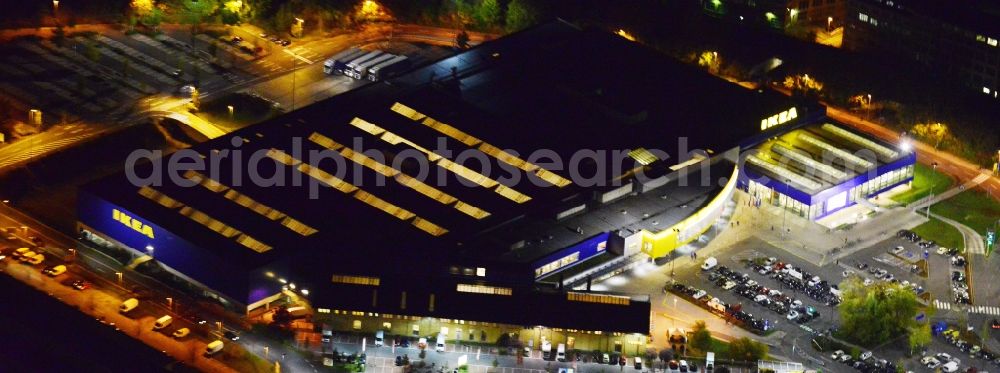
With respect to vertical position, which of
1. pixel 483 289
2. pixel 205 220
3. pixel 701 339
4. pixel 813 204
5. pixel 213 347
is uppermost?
pixel 205 220

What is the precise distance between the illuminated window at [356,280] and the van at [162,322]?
1283 centimetres

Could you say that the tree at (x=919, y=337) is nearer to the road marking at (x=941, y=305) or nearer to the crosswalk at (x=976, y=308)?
the road marking at (x=941, y=305)

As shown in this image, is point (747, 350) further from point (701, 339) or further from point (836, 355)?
point (836, 355)

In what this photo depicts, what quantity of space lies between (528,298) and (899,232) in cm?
3708

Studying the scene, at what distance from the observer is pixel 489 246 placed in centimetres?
18212

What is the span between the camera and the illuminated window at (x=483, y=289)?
177m

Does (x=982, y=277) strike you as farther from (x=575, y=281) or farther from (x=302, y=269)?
(x=302, y=269)

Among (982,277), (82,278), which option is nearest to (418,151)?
(82,278)

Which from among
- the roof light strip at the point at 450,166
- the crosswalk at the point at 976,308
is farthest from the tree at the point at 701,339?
the crosswalk at the point at 976,308

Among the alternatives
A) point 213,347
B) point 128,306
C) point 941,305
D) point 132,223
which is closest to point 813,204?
point 941,305

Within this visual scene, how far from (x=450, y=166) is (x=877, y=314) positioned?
125 feet

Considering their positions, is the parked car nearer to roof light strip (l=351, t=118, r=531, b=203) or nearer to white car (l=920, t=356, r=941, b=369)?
roof light strip (l=351, t=118, r=531, b=203)

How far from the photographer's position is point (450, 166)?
192m

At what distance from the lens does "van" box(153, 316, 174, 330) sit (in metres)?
176
